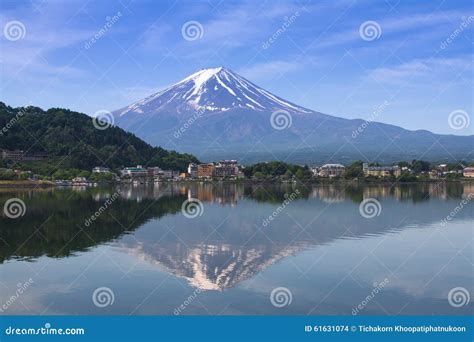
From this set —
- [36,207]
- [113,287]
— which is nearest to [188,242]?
[113,287]

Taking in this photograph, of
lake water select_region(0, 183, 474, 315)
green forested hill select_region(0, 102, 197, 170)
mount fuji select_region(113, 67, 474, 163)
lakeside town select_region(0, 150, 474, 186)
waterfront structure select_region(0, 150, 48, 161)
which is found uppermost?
mount fuji select_region(113, 67, 474, 163)

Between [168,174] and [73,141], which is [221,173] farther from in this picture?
[73,141]

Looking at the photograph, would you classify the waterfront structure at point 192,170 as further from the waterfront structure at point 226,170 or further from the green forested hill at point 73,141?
the waterfront structure at point 226,170

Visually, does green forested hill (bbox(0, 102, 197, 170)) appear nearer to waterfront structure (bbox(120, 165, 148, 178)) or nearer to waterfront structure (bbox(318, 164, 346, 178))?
waterfront structure (bbox(120, 165, 148, 178))

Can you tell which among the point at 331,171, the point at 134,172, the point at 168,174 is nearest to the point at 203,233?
the point at 134,172

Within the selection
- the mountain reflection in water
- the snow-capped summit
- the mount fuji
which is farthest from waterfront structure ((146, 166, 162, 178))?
the snow-capped summit

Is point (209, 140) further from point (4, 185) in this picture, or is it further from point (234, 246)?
point (234, 246)

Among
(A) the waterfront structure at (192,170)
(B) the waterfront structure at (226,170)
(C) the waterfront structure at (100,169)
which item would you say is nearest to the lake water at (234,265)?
(C) the waterfront structure at (100,169)
